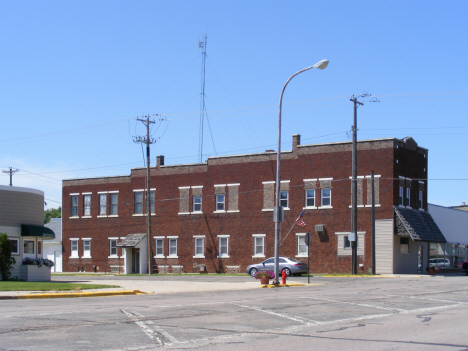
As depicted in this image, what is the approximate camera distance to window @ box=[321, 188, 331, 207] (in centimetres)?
4625

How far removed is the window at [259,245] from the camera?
4891 cm

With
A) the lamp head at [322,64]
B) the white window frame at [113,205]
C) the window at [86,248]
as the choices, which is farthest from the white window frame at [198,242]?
the lamp head at [322,64]

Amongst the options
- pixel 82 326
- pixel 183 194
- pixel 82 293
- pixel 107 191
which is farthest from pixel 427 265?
pixel 82 326

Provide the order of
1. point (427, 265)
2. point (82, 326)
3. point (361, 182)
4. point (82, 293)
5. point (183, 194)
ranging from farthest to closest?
point (183, 194) → point (427, 265) → point (361, 182) → point (82, 293) → point (82, 326)

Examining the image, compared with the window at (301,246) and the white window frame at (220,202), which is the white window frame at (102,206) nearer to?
the white window frame at (220,202)

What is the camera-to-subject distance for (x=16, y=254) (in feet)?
106

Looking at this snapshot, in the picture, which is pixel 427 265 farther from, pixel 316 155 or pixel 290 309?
pixel 290 309

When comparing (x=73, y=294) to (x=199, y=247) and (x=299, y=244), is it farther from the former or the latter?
(x=199, y=247)

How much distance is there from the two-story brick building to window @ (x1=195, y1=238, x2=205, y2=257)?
0.09m

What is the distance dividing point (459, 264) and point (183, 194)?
25.1m

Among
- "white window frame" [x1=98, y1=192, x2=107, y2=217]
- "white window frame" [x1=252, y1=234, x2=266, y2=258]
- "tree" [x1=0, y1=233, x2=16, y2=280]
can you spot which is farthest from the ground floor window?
"tree" [x1=0, y1=233, x2=16, y2=280]

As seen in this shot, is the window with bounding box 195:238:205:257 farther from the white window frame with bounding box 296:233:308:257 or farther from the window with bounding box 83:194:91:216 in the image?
the window with bounding box 83:194:91:216

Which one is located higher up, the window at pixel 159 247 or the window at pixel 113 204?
the window at pixel 113 204

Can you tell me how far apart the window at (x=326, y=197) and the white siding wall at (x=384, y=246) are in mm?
4010
